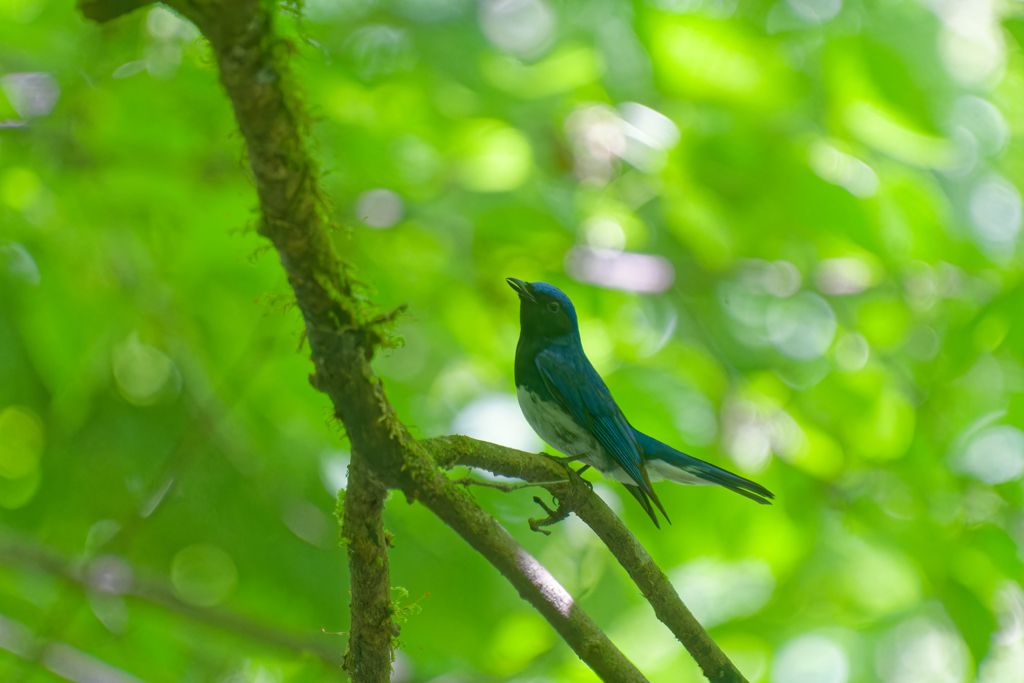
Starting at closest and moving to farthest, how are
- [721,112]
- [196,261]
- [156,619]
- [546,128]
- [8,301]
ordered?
[196,261] → [721,112] → [8,301] → [156,619] → [546,128]

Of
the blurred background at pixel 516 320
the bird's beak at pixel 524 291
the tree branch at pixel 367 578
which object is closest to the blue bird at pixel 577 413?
the bird's beak at pixel 524 291

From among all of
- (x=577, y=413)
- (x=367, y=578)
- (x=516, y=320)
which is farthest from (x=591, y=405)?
(x=367, y=578)

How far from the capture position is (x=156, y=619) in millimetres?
4828

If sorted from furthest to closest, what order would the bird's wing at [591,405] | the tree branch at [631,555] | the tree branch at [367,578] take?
the bird's wing at [591,405]
the tree branch at [631,555]
the tree branch at [367,578]

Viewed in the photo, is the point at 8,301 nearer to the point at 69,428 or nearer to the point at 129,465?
the point at 69,428

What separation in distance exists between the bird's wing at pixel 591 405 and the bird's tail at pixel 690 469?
0.21m

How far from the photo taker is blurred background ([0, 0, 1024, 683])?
368cm

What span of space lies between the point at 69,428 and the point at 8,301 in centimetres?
92

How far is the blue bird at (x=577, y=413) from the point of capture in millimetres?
3402

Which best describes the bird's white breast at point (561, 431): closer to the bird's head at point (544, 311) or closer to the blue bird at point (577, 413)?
the blue bird at point (577, 413)

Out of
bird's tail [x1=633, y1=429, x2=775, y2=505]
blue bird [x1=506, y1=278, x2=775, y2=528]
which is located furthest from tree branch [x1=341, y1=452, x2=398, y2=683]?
bird's tail [x1=633, y1=429, x2=775, y2=505]

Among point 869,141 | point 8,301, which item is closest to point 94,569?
point 8,301

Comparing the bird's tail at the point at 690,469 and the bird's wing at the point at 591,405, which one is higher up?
the bird's wing at the point at 591,405

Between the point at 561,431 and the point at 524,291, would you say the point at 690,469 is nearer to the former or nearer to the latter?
the point at 561,431
